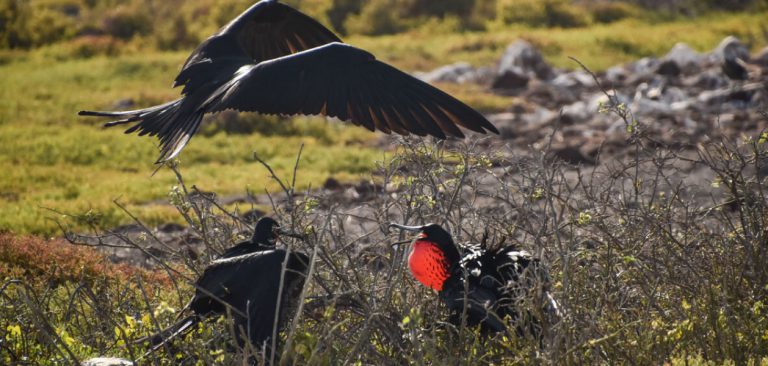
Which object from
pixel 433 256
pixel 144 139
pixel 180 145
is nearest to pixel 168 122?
pixel 180 145

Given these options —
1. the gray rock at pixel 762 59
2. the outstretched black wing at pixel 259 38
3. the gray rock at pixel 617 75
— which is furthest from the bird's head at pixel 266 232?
the gray rock at pixel 762 59

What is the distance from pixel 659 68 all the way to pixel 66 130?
22.9 ft

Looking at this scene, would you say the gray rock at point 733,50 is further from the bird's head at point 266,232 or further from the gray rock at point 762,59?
the bird's head at point 266,232

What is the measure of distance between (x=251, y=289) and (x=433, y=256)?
57 centimetres

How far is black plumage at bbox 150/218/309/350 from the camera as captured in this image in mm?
2883

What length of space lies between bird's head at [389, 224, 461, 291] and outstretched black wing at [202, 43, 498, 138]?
1.53ft

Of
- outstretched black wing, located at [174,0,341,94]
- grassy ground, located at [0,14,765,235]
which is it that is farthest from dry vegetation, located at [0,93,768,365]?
outstretched black wing, located at [174,0,341,94]

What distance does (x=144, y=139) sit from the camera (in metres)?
9.97

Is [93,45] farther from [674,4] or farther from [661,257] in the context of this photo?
[661,257]

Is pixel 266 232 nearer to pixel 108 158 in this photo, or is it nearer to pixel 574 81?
pixel 108 158

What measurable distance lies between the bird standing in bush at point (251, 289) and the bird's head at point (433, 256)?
34 centimetres

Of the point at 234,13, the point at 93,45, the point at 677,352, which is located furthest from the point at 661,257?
the point at 234,13

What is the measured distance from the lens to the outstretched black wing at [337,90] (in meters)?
3.47

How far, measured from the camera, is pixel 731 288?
337 cm
